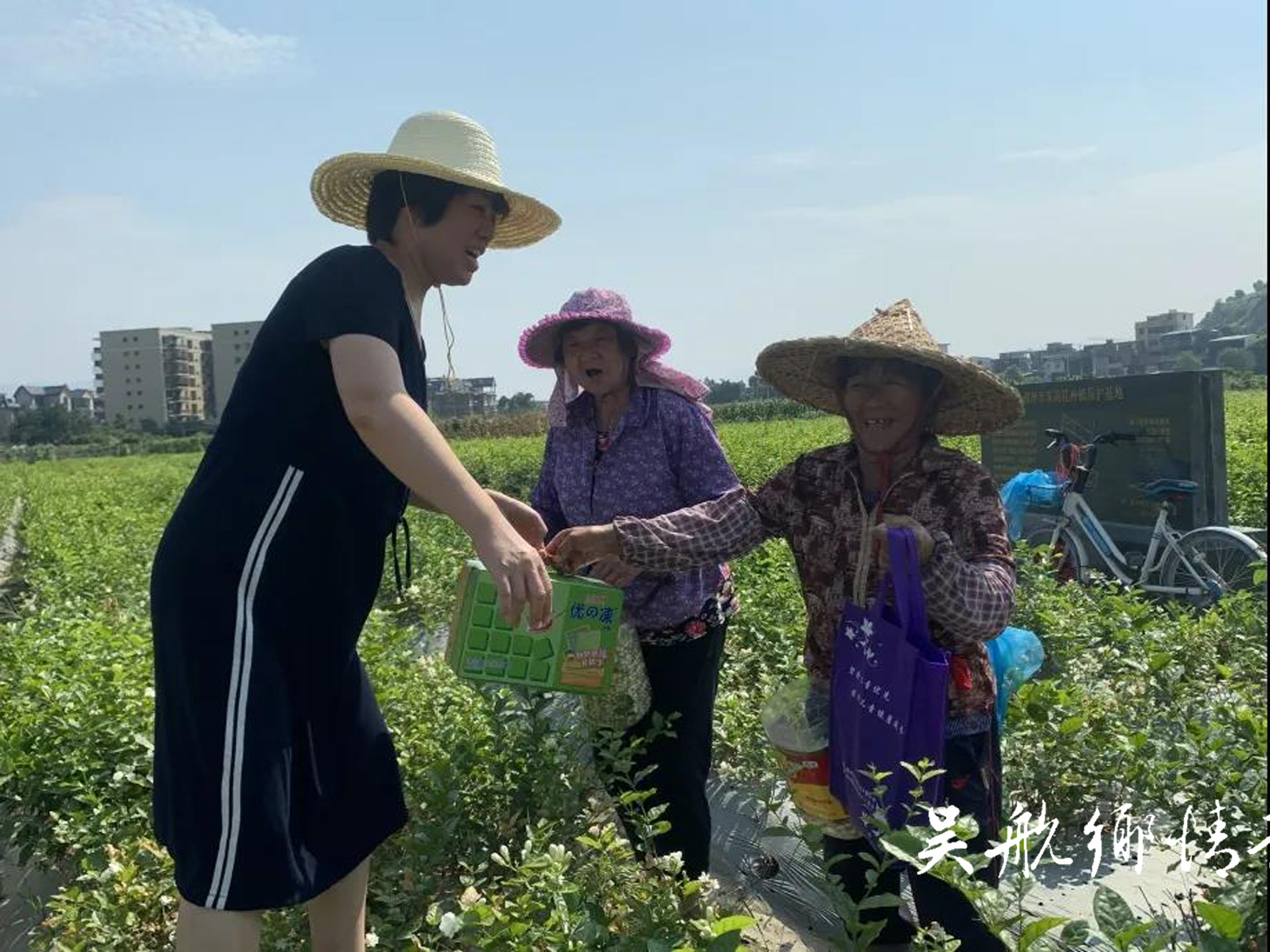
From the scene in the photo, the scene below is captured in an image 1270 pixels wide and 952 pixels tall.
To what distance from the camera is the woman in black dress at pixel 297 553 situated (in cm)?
163

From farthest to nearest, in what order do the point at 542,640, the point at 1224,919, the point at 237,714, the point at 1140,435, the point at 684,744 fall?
the point at 1140,435, the point at 684,744, the point at 542,640, the point at 237,714, the point at 1224,919

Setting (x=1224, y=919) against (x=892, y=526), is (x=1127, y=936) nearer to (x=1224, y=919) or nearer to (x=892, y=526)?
(x=1224, y=919)

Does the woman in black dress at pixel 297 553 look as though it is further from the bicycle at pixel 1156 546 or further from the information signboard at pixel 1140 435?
the information signboard at pixel 1140 435

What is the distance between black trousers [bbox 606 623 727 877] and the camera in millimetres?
2543

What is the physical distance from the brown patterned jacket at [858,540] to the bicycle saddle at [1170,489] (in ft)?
14.2

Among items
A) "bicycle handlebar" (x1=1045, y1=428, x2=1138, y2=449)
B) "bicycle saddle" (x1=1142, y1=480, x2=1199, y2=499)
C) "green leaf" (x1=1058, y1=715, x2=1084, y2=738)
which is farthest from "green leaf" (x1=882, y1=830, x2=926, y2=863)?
"bicycle handlebar" (x1=1045, y1=428, x2=1138, y2=449)

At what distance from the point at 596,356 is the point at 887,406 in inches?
33.3

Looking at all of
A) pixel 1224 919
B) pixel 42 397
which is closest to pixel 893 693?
pixel 1224 919

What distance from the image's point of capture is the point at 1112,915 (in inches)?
53.7

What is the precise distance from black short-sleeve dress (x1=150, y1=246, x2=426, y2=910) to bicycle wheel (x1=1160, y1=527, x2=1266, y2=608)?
4.88 m

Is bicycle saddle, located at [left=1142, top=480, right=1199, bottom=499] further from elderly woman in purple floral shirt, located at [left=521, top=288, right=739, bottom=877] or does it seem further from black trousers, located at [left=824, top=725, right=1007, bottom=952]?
black trousers, located at [left=824, top=725, right=1007, bottom=952]

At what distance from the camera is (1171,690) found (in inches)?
130

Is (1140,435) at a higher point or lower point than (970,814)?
higher

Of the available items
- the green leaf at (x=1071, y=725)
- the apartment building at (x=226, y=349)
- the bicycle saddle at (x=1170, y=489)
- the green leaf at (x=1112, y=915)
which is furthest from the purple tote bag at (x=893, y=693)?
the apartment building at (x=226, y=349)
